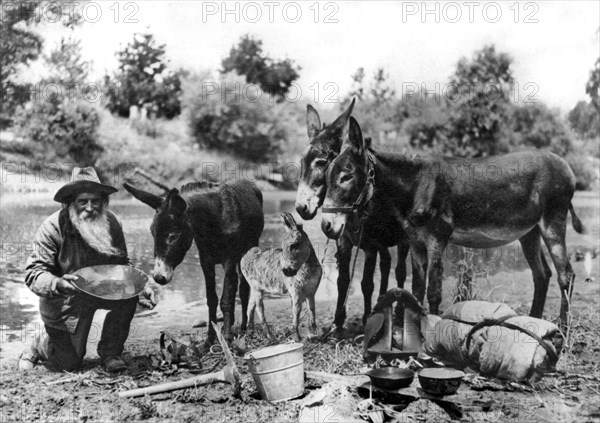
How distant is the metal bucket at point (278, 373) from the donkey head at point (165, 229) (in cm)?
138

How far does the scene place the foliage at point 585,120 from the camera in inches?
349

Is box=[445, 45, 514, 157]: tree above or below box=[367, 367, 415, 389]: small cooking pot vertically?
above

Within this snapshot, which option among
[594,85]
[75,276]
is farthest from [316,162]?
[594,85]

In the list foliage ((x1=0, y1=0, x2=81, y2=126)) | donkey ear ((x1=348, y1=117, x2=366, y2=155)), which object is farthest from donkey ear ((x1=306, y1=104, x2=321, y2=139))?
foliage ((x1=0, y1=0, x2=81, y2=126))

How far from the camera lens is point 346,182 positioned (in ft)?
20.2

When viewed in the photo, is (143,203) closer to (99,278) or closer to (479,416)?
(99,278)

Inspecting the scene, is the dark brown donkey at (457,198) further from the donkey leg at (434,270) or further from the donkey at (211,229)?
the donkey at (211,229)

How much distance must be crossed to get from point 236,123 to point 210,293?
261cm

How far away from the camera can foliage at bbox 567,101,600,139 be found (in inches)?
349

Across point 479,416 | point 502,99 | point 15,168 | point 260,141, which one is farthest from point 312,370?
point 502,99

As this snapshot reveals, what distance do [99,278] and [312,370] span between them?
2272 millimetres

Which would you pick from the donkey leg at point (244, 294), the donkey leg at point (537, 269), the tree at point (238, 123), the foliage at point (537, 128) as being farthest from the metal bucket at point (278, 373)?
the foliage at point (537, 128)

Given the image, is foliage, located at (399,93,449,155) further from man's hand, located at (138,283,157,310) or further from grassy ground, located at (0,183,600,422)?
man's hand, located at (138,283,157,310)

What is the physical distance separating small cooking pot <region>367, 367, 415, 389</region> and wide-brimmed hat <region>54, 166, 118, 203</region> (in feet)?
10.3
